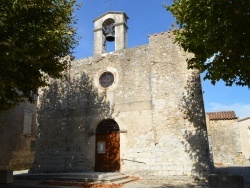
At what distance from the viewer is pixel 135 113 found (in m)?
12.9

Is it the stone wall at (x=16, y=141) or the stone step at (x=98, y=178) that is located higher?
the stone wall at (x=16, y=141)

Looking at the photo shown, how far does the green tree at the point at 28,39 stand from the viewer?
281 inches

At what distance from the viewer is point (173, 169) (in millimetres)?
11547

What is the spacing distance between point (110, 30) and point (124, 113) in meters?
4.98

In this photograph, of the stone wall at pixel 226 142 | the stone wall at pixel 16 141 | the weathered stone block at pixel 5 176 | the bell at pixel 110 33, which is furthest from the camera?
the stone wall at pixel 226 142

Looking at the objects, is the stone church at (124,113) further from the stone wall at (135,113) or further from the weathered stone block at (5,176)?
the weathered stone block at (5,176)

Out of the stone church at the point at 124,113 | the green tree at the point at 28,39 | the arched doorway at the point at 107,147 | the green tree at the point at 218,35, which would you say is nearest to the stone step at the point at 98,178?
the stone church at the point at 124,113

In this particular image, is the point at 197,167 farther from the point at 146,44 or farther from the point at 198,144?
the point at 146,44

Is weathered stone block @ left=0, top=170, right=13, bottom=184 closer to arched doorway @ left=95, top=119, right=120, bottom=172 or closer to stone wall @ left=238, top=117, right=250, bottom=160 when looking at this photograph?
arched doorway @ left=95, top=119, right=120, bottom=172

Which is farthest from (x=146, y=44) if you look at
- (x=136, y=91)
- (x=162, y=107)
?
(x=162, y=107)

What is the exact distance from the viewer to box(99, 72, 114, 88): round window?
14258 millimetres

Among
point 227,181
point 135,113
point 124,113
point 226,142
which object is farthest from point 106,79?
point 226,142

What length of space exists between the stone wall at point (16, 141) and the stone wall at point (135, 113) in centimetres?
453

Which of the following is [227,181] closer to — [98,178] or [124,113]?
[98,178]
